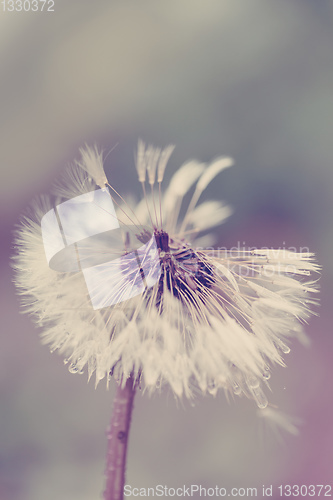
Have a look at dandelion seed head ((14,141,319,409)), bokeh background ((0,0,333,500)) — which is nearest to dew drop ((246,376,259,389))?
dandelion seed head ((14,141,319,409))

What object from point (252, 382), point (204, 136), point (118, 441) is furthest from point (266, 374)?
point (204, 136)

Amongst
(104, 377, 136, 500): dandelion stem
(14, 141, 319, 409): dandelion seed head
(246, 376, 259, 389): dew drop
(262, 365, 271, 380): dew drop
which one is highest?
(14, 141, 319, 409): dandelion seed head

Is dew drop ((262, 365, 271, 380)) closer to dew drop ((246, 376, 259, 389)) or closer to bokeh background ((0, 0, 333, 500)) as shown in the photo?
dew drop ((246, 376, 259, 389))

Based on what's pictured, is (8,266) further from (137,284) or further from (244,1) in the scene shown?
(244,1)

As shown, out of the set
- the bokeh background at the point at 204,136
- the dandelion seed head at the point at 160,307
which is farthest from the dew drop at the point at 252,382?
the bokeh background at the point at 204,136

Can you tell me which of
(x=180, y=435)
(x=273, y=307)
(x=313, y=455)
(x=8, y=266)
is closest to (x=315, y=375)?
→ (x=313, y=455)

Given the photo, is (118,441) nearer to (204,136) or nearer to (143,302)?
(143,302)

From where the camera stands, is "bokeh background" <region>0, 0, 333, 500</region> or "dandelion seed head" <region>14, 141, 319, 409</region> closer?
"dandelion seed head" <region>14, 141, 319, 409</region>
